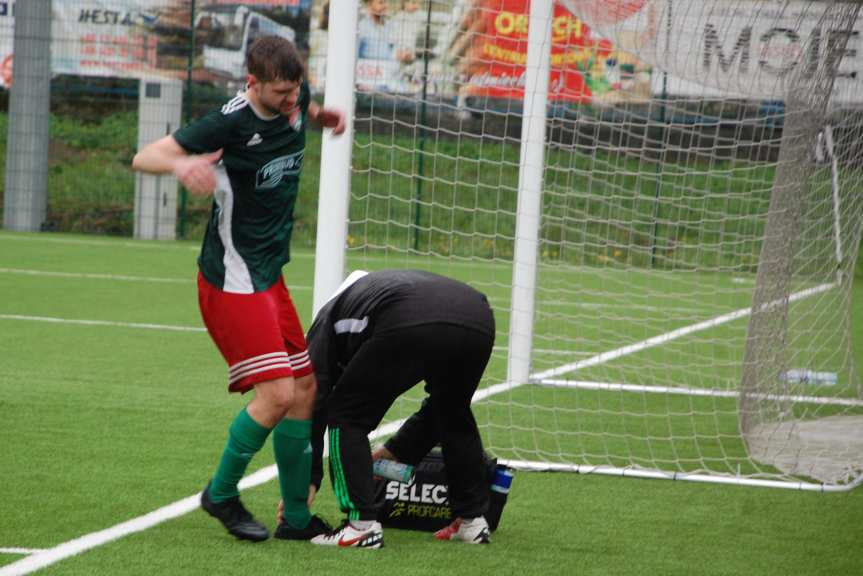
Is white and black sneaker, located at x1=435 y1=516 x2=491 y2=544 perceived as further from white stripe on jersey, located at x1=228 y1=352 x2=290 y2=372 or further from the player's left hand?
the player's left hand

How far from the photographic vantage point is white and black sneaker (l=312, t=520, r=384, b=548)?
189 inches

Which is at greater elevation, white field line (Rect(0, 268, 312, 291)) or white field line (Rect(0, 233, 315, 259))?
white field line (Rect(0, 268, 312, 291))

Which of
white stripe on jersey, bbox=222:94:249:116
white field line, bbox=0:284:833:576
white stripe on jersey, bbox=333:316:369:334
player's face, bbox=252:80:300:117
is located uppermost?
player's face, bbox=252:80:300:117

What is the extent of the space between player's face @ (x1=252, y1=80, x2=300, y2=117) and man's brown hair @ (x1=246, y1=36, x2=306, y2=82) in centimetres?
2

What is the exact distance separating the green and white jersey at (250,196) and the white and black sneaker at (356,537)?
0.94 m

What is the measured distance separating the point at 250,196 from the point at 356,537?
1288mm

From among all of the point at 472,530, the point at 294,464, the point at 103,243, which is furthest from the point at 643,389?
the point at 103,243

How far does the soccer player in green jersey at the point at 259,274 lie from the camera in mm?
4543

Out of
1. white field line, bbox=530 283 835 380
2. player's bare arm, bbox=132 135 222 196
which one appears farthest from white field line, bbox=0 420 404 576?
white field line, bbox=530 283 835 380

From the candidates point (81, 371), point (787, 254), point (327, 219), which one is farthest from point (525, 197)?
point (81, 371)

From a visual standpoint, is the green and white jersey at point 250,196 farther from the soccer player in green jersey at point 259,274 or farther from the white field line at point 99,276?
the white field line at point 99,276

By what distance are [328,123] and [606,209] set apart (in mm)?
14106

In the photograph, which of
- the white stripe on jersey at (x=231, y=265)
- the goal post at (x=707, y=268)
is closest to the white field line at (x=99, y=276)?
the goal post at (x=707, y=268)

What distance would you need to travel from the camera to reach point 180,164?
4.26m
